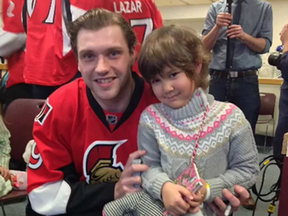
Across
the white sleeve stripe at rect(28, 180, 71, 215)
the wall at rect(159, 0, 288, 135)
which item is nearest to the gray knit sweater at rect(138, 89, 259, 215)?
the white sleeve stripe at rect(28, 180, 71, 215)

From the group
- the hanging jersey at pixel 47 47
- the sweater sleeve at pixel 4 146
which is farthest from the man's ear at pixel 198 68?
the sweater sleeve at pixel 4 146

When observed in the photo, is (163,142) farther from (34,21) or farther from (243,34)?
(243,34)

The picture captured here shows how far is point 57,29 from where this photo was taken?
179 cm

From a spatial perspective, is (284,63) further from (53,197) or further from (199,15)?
(199,15)

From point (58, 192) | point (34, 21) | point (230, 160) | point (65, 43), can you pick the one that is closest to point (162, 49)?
point (230, 160)

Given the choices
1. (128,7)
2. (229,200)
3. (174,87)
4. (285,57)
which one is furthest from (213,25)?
(229,200)

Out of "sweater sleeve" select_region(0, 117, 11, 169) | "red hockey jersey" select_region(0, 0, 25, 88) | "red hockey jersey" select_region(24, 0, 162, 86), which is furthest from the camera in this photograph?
"red hockey jersey" select_region(0, 0, 25, 88)

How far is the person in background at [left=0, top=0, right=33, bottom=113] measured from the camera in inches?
79.8

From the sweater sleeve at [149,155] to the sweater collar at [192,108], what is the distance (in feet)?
0.28

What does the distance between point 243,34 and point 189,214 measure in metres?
1.56

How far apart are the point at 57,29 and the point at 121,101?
0.84m

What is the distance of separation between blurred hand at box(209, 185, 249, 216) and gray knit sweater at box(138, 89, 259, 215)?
2 cm

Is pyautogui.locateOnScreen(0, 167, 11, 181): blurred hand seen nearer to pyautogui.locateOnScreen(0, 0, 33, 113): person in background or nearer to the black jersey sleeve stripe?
pyautogui.locateOnScreen(0, 0, 33, 113): person in background

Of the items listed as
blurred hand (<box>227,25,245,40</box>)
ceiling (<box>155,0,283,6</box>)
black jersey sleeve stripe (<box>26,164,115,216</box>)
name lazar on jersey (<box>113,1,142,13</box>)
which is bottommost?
black jersey sleeve stripe (<box>26,164,115,216</box>)
